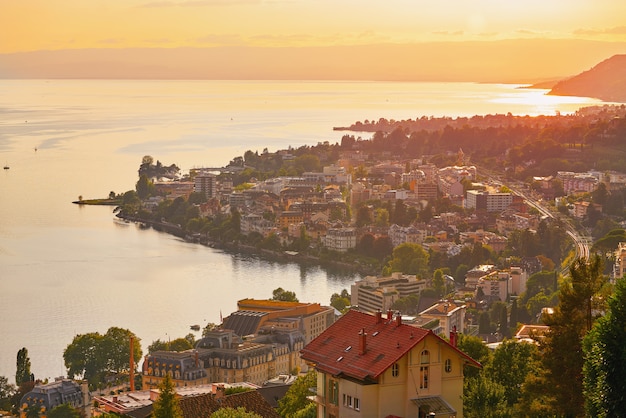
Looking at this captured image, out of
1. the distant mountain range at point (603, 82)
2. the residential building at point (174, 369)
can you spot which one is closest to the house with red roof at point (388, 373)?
the residential building at point (174, 369)

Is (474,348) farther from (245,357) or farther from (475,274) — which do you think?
(475,274)

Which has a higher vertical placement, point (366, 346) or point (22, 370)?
point (366, 346)

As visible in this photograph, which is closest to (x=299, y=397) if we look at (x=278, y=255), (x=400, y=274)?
(x=400, y=274)

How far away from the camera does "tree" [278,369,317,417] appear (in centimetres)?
753

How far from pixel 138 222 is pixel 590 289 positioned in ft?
77.9

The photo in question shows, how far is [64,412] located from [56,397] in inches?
24.5

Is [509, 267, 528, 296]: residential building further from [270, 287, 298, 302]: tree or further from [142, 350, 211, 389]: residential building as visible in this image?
[142, 350, 211, 389]: residential building

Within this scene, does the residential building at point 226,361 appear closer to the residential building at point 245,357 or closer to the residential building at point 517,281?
the residential building at point 245,357

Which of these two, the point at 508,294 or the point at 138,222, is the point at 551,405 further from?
the point at 138,222

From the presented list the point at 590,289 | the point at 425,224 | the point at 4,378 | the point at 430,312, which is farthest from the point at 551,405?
the point at 425,224

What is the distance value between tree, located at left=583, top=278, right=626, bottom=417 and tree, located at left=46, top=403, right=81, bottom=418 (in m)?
7.22

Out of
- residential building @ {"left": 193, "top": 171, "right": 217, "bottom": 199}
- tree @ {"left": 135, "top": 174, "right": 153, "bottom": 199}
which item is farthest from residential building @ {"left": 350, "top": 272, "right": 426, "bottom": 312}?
tree @ {"left": 135, "top": 174, "right": 153, "bottom": 199}

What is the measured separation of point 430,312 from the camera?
1546 centimetres

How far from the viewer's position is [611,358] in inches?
159
